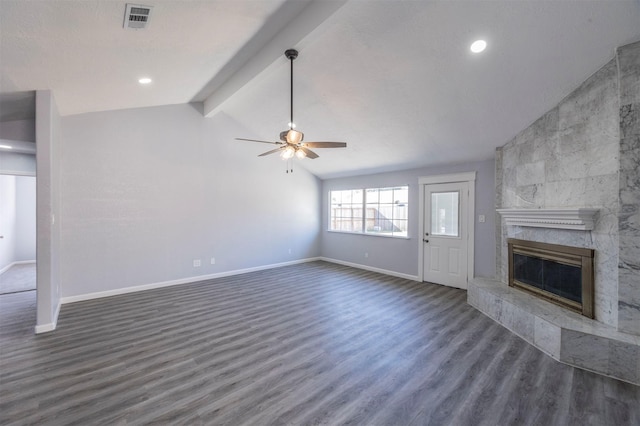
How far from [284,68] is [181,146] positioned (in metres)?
2.77

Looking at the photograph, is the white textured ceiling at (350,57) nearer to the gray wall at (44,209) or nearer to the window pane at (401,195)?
the gray wall at (44,209)

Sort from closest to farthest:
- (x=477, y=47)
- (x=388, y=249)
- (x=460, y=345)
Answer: (x=477, y=47), (x=460, y=345), (x=388, y=249)

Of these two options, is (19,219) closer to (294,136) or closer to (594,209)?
(294,136)

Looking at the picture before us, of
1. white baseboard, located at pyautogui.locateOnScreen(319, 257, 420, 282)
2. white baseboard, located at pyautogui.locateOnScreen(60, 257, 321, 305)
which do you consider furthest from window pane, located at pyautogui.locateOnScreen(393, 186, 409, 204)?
white baseboard, located at pyautogui.locateOnScreen(60, 257, 321, 305)

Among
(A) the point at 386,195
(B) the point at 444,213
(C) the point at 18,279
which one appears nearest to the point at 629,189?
(B) the point at 444,213

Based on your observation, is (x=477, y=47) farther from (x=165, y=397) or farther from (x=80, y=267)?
(x=80, y=267)

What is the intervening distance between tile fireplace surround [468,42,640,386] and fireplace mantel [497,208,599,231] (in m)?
0.01

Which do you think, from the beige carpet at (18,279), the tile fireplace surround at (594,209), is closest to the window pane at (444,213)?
the tile fireplace surround at (594,209)

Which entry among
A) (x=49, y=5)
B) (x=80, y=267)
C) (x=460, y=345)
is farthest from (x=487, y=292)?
(x=80, y=267)

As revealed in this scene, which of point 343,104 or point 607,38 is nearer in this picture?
point 607,38

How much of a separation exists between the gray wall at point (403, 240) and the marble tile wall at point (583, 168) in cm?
69

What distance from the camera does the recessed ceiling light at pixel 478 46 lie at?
8.89 feet

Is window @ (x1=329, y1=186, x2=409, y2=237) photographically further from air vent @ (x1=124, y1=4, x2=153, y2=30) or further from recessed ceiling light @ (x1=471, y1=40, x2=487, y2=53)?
air vent @ (x1=124, y1=4, x2=153, y2=30)

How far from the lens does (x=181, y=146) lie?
17.5 feet
